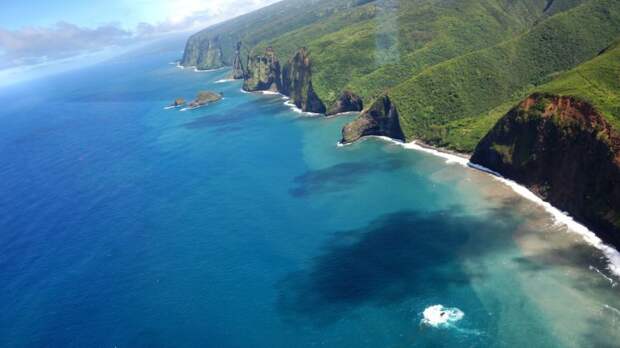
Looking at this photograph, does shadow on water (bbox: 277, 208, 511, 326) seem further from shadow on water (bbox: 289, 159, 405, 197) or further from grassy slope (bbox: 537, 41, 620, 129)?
grassy slope (bbox: 537, 41, 620, 129)

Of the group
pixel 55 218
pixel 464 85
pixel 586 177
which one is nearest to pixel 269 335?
pixel 586 177

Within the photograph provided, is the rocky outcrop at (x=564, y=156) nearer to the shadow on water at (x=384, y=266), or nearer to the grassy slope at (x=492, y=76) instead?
the shadow on water at (x=384, y=266)

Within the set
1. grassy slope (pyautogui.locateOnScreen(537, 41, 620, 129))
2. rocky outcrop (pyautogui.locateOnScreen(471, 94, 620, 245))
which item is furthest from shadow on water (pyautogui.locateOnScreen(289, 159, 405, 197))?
grassy slope (pyautogui.locateOnScreen(537, 41, 620, 129))

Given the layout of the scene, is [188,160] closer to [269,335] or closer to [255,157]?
[255,157]

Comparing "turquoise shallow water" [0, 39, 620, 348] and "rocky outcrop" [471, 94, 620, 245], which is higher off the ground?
"rocky outcrop" [471, 94, 620, 245]

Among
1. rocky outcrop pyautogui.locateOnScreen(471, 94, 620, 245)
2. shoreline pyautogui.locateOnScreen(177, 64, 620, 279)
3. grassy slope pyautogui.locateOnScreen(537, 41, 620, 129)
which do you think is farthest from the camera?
grassy slope pyautogui.locateOnScreen(537, 41, 620, 129)
